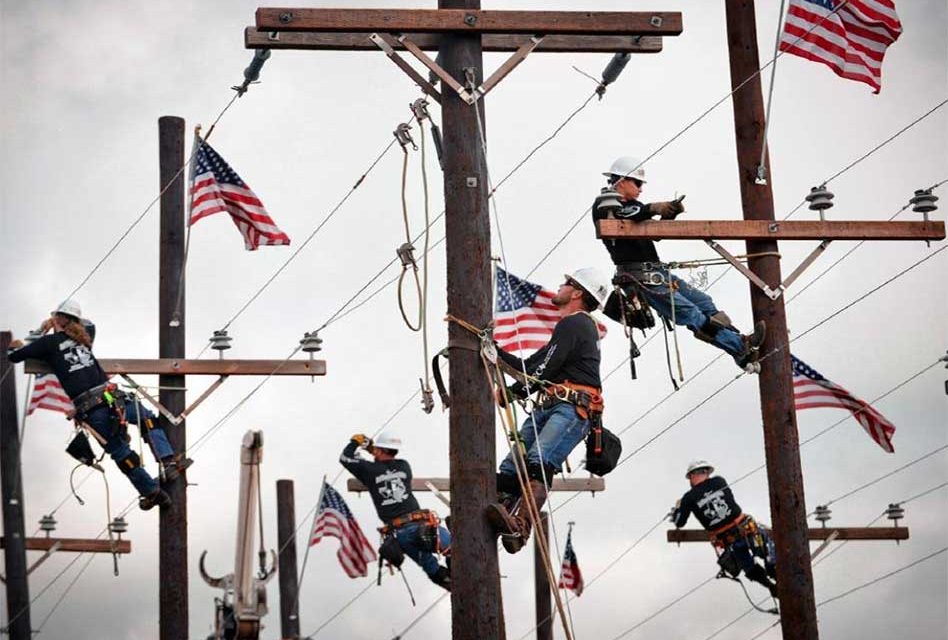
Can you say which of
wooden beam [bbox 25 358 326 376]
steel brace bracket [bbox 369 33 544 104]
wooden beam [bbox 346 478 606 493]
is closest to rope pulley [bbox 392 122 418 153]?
steel brace bracket [bbox 369 33 544 104]

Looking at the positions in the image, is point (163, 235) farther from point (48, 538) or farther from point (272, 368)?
point (48, 538)

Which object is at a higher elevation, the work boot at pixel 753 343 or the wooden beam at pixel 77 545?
the wooden beam at pixel 77 545

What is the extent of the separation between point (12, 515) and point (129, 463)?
4886mm

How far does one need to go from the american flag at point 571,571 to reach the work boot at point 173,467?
6.10 metres

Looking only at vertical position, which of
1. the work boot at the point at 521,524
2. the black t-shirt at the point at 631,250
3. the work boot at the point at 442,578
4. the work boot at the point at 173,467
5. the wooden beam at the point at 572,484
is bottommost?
the work boot at the point at 521,524

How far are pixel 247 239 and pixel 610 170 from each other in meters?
4.15

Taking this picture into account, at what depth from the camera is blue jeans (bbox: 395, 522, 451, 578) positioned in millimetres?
17234

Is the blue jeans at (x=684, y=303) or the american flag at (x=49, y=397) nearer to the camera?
the blue jeans at (x=684, y=303)

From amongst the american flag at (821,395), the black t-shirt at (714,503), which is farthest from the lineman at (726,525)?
the american flag at (821,395)

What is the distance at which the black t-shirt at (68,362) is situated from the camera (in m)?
15.6

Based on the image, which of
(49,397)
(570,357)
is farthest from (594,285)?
(49,397)

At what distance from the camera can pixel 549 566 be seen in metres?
9.77

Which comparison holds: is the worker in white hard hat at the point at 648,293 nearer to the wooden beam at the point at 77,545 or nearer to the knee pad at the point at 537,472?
the knee pad at the point at 537,472

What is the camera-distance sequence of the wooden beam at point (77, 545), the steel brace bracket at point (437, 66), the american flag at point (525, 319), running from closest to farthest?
the steel brace bracket at point (437, 66) < the american flag at point (525, 319) < the wooden beam at point (77, 545)
